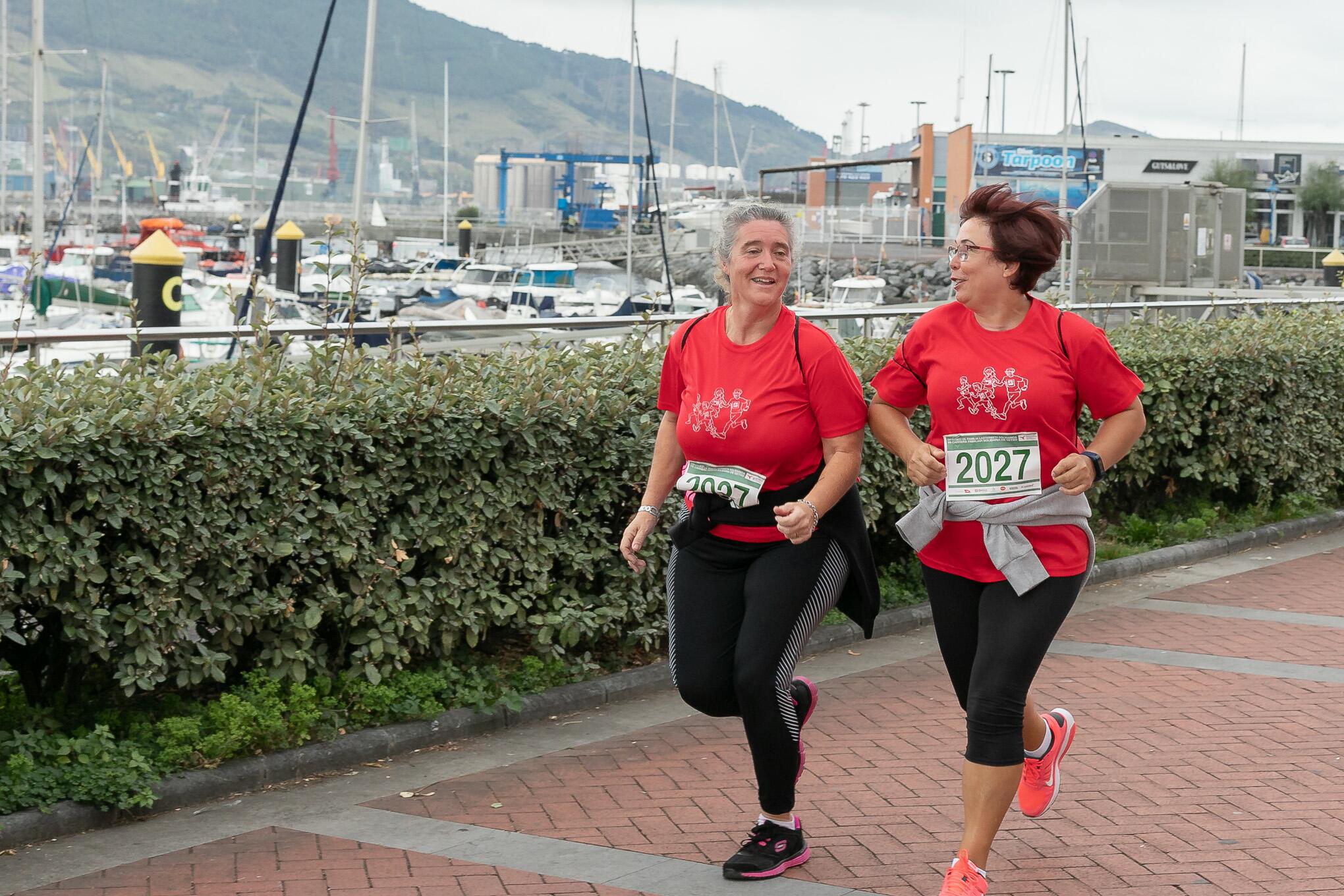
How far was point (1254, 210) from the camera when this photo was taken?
269 feet

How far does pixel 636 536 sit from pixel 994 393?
1216 mm

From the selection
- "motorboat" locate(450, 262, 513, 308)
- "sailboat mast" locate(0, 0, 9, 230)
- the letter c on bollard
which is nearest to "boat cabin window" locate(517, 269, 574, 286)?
"motorboat" locate(450, 262, 513, 308)

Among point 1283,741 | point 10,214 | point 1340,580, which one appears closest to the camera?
point 1283,741

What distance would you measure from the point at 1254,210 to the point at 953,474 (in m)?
84.1

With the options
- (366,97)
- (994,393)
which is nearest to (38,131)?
(366,97)

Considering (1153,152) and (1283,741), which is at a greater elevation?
(1153,152)

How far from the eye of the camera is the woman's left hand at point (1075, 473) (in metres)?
4.30

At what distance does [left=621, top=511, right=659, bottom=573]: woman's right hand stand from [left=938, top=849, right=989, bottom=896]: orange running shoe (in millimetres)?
1301

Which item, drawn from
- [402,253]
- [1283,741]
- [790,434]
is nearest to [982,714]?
[790,434]

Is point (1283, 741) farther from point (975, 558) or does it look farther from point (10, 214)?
point (10, 214)

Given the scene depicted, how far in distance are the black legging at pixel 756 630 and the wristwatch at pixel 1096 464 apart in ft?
2.62

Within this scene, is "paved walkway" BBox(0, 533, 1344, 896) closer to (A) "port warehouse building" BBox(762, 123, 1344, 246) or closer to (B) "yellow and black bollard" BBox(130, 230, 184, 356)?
(B) "yellow and black bollard" BBox(130, 230, 184, 356)

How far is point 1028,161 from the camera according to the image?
280ft

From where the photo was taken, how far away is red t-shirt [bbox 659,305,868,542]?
15.0ft
